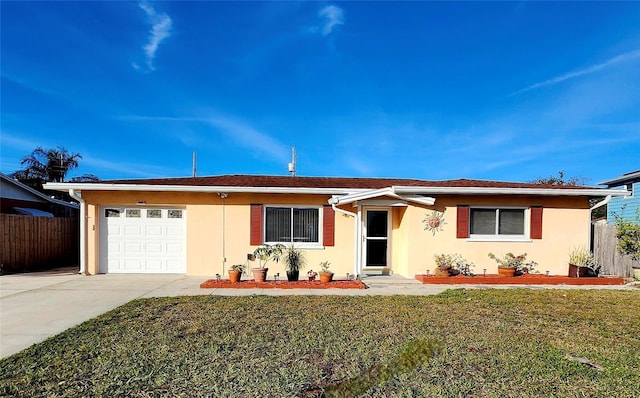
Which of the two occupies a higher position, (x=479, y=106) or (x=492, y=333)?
(x=479, y=106)

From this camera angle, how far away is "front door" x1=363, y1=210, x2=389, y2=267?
11.0 metres

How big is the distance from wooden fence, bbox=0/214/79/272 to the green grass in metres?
7.48

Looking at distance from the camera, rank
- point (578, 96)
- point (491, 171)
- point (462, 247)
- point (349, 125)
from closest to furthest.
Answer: point (462, 247) → point (578, 96) → point (349, 125) → point (491, 171)

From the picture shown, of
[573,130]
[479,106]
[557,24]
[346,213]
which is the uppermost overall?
[557,24]

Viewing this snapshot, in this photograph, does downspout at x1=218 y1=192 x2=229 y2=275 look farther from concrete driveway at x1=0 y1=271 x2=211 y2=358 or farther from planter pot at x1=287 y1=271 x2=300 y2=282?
planter pot at x1=287 y1=271 x2=300 y2=282

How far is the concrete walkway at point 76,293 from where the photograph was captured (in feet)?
17.2

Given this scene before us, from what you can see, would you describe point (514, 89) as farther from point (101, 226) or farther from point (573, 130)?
point (101, 226)

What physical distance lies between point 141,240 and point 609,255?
50.2 ft

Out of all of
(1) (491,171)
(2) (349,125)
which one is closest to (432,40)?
(2) (349,125)

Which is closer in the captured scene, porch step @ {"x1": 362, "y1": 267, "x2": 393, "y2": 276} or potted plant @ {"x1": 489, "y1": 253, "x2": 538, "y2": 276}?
potted plant @ {"x1": 489, "y1": 253, "x2": 538, "y2": 276}

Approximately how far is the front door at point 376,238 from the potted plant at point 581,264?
5.43 m

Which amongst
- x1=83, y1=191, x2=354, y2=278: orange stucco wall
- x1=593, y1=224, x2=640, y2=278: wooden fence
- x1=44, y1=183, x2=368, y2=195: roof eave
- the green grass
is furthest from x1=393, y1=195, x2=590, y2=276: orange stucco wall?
the green grass

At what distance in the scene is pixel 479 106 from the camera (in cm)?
1608

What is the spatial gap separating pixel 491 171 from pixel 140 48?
1992cm
